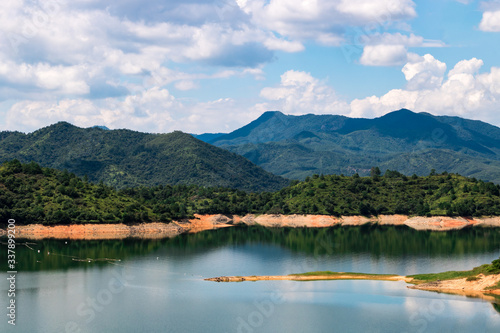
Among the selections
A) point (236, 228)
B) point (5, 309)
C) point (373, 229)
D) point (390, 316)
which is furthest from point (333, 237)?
point (5, 309)

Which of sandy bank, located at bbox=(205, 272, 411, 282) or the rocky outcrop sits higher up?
the rocky outcrop

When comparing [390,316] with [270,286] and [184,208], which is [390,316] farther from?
[184,208]

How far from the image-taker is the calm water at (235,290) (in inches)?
2410

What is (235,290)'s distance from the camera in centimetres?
7869

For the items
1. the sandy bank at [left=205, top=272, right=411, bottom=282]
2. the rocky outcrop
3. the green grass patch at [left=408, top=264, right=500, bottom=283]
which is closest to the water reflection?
the rocky outcrop

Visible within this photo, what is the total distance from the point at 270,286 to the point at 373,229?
95.4 metres

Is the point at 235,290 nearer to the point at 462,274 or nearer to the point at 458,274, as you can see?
the point at 458,274

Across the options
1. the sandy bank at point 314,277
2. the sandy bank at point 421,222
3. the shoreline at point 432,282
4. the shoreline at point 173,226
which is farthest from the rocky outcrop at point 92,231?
the shoreline at point 432,282

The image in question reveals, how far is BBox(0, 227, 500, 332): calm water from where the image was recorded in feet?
201

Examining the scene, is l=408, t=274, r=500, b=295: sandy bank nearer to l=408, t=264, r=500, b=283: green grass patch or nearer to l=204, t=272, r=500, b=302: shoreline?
l=204, t=272, r=500, b=302: shoreline

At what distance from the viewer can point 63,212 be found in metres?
149

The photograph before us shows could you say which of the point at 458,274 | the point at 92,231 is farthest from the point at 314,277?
the point at 92,231

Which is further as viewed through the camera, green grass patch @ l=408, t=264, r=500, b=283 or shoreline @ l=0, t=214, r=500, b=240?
shoreline @ l=0, t=214, r=500, b=240

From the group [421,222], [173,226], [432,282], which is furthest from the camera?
[421,222]
